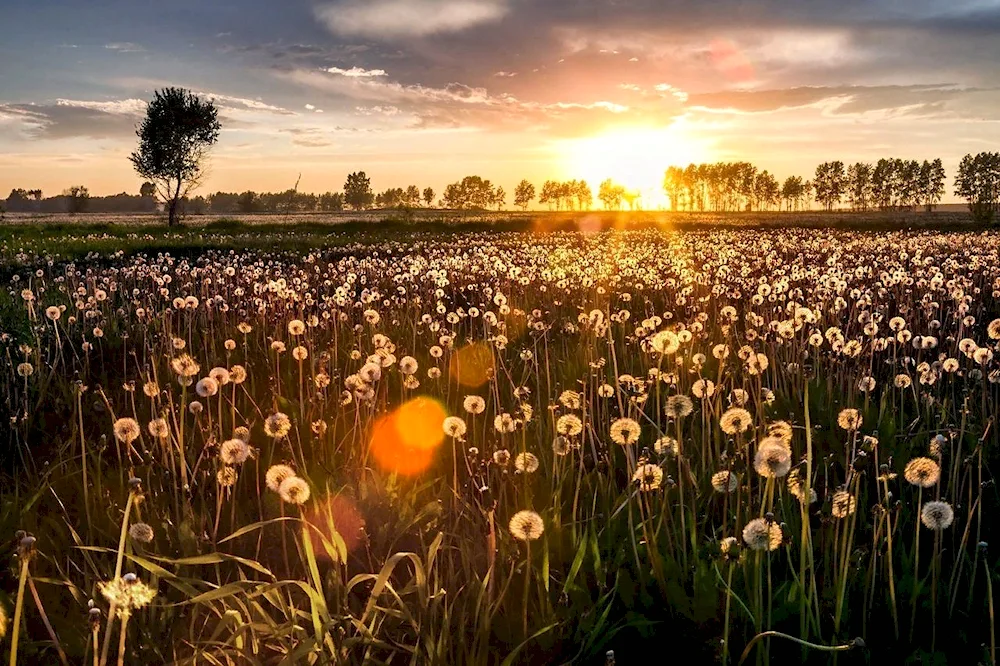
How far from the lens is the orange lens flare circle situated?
165 inches

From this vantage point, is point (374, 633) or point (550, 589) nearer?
point (374, 633)

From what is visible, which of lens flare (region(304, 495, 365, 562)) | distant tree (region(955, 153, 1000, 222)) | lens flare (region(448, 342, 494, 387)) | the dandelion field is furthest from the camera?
distant tree (region(955, 153, 1000, 222))

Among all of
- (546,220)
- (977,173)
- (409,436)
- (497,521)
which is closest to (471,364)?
(409,436)

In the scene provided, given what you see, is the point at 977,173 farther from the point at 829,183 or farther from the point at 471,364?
the point at 471,364

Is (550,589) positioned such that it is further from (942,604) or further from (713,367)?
(713,367)

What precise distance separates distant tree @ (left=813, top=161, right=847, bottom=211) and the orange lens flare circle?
208 meters

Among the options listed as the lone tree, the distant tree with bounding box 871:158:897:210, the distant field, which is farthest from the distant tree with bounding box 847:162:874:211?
the lone tree

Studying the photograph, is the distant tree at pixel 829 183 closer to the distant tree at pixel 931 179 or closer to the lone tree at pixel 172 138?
the distant tree at pixel 931 179

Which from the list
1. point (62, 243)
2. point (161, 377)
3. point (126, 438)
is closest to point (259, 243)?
point (62, 243)

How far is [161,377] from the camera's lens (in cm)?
606

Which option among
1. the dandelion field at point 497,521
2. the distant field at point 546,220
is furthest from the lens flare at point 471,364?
the distant field at point 546,220

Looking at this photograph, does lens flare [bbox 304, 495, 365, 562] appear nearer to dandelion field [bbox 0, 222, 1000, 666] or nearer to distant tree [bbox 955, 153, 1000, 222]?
dandelion field [bbox 0, 222, 1000, 666]

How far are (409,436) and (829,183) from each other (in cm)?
20984

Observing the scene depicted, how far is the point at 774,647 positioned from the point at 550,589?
0.83 meters
